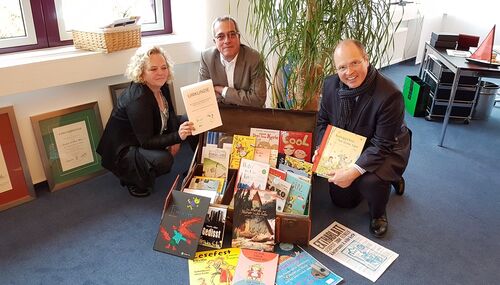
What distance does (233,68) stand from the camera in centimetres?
241

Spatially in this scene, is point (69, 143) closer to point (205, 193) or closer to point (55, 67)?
point (55, 67)

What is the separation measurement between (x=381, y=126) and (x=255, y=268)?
918 millimetres

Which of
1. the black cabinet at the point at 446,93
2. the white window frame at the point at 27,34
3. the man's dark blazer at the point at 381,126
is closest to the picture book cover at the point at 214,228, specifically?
the man's dark blazer at the point at 381,126

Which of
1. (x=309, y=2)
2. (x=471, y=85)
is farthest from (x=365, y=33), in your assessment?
(x=471, y=85)

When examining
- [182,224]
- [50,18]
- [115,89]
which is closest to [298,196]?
[182,224]

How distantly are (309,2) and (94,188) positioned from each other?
5.67ft

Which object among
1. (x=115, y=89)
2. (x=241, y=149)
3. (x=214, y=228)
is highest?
(x=115, y=89)

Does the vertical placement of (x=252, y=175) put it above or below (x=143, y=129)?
below

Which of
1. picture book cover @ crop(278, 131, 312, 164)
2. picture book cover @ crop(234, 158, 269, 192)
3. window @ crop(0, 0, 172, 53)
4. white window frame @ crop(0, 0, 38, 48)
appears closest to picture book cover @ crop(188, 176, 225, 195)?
picture book cover @ crop(234, 158, 269, 192)

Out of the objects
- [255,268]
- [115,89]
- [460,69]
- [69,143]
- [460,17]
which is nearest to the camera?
[255,268]

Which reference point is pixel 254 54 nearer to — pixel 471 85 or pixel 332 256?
pixel 332 256

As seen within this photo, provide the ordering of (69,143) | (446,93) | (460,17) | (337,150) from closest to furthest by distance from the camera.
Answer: (337,150) < (69,143) < (446,93) < (460,17)

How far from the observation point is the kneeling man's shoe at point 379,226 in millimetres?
2055

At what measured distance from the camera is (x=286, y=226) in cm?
192
